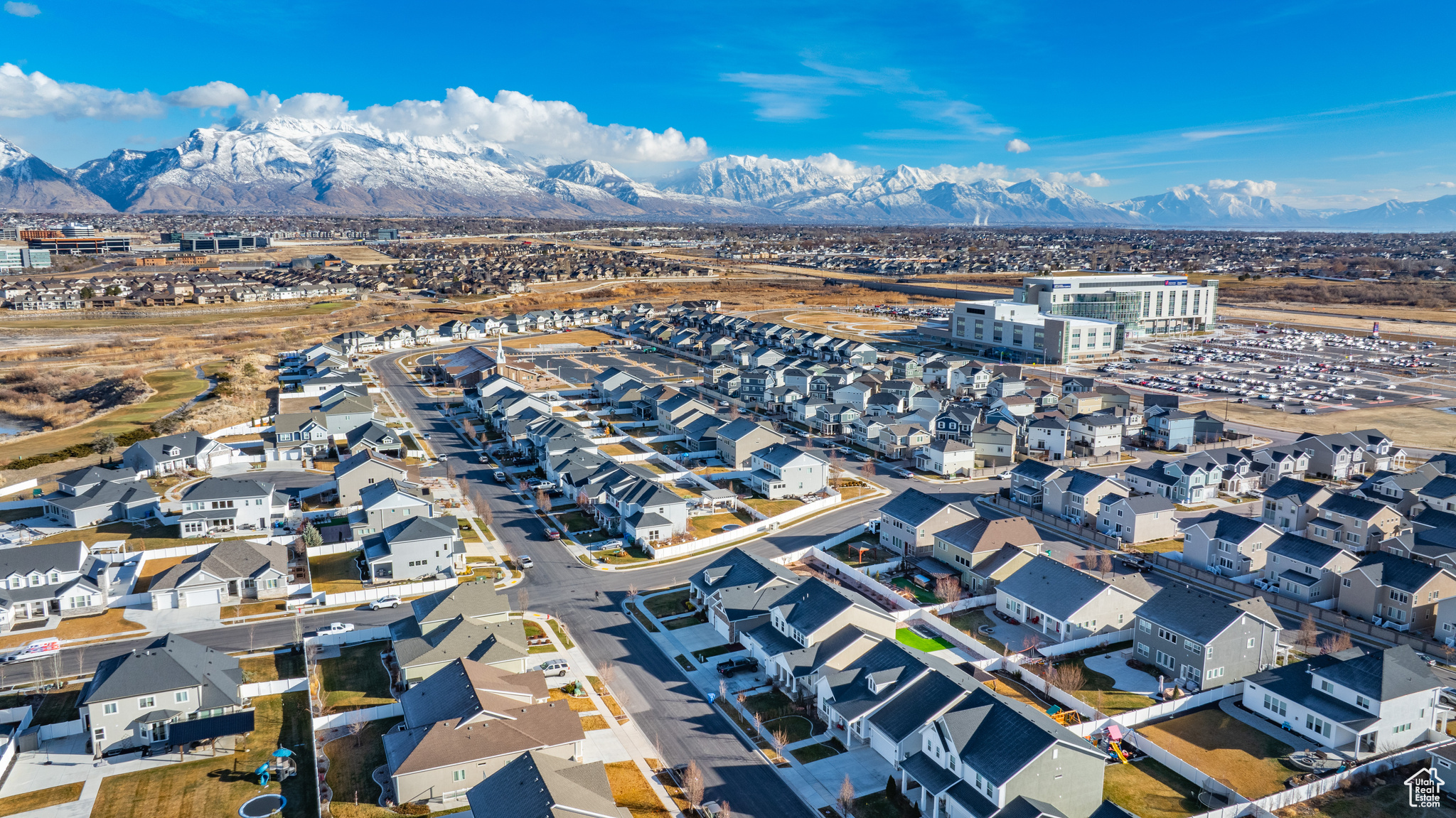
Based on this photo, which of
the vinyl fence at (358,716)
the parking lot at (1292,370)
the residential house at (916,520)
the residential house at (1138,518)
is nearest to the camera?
the vinyl fence at (358,716)

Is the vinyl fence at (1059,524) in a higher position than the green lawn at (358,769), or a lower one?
higher

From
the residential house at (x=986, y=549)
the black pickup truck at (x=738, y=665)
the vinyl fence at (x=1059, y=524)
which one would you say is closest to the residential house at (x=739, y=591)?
the black pickup truck at (x=738, y=665)

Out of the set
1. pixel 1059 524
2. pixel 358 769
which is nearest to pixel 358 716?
pixel 358 769

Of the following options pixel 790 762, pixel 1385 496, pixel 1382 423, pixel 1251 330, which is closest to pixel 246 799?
pixel 790 762

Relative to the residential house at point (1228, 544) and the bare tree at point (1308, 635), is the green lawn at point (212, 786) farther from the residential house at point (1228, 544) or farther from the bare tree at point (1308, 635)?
the residential house at point (1228, 544)

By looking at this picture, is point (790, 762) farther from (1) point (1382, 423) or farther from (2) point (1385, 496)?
(1) point (1382, 423)

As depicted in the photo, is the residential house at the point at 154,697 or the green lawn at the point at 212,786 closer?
the green lawn at the point at 212,786

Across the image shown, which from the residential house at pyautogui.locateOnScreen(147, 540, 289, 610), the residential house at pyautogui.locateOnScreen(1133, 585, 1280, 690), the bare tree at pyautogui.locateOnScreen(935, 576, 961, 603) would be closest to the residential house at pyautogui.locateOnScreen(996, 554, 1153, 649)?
the residential house at pyautogui.locateOnScreen(1133, 585, 1280, 690)
